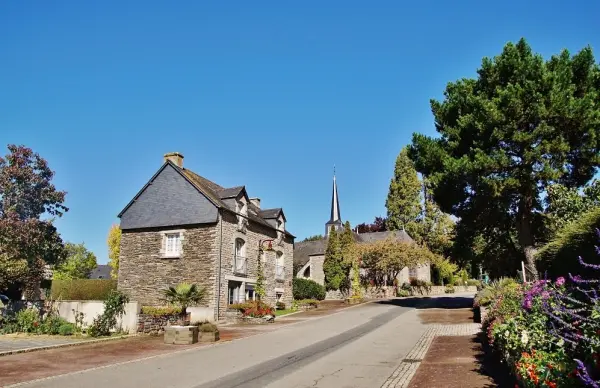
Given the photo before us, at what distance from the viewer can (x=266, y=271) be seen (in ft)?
105

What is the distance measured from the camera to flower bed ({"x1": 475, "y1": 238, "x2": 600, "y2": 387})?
4363 mm

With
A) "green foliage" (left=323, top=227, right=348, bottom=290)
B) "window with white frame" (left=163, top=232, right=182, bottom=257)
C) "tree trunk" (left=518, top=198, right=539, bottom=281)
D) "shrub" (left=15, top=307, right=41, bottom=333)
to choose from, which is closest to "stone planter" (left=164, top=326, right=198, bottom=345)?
"shrub" (left=15, top=307, right=41, bottom=333)

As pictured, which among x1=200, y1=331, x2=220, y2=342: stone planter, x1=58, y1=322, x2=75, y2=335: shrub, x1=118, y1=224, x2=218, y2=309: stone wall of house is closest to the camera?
x1=200, y1=331, x2=220, y2=342: stone planter

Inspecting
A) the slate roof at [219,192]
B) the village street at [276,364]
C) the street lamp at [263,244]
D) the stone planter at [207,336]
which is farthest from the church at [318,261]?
the stone planter at [207,336]

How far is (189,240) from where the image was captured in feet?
91.1

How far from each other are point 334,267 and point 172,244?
20.8m

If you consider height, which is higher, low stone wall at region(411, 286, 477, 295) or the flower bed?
the flower bed

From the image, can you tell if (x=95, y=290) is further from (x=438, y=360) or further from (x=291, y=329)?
(x=438, y=360)

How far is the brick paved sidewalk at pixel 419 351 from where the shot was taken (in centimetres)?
952

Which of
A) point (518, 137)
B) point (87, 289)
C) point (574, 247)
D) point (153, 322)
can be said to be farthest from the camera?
point (87, 289)

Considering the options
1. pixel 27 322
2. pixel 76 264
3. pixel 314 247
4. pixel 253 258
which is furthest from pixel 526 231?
pixel 76 264

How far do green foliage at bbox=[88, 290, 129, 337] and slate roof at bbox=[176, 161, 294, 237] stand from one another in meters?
9.58

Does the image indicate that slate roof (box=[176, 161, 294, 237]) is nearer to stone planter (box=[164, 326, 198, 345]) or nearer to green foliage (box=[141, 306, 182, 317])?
green foliage (box=[141, 306, 182, 317])

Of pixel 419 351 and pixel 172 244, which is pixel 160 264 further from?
pixel 419 351
